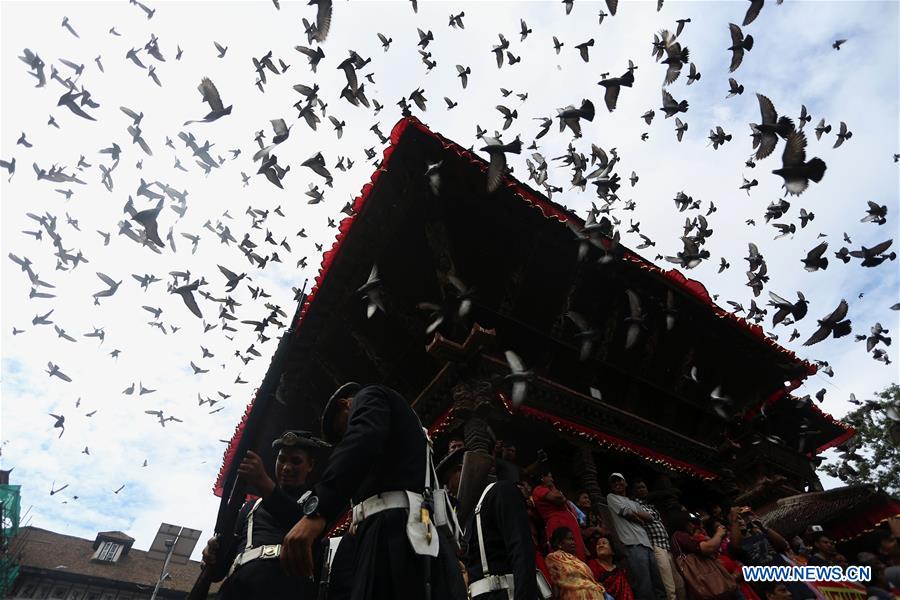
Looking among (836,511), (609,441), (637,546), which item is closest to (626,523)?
(637,546)

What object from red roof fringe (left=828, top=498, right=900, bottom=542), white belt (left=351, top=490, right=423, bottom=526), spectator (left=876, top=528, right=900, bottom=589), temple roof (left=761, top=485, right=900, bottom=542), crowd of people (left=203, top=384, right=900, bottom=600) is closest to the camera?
crowd of people (left=203, top=384, right=900, bottom=600)

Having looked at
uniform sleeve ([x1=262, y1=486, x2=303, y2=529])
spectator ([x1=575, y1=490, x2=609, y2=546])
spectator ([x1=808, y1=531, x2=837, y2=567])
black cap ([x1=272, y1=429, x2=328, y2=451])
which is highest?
spectator ([x1=808, y1=531, x2=837, y2=567])

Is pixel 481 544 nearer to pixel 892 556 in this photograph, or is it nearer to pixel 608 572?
pixel 608 572

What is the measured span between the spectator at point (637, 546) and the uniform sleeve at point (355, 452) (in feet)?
16.1

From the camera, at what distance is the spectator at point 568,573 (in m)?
4.40

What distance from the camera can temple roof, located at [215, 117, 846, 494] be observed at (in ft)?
22.2

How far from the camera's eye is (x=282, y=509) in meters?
3.21

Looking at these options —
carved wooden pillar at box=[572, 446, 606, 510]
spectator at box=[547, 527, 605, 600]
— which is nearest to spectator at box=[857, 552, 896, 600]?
carved wooden pillar at box=[572, 446, 606, 510]

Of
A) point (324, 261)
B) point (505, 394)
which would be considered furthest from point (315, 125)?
point (505, 394)

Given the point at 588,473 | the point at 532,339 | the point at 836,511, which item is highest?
the point at 532,339

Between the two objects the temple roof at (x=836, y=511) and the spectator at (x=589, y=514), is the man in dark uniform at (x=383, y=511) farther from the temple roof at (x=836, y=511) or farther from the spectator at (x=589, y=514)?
the temple roof at (x=836, y=511)

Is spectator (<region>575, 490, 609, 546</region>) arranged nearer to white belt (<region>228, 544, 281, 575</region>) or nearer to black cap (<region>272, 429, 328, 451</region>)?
black cap (<region>272, 429, 328, 451</region>)

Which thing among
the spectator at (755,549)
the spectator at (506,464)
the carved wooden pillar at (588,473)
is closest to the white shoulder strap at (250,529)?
the spectator at (506,464)

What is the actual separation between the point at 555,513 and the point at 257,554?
11.1 feet
